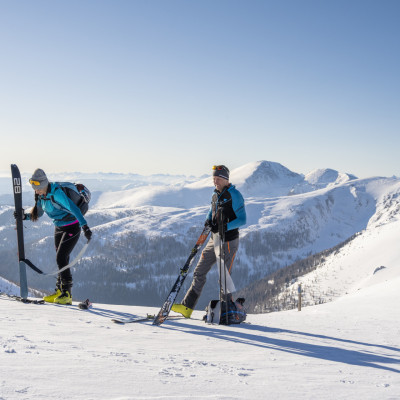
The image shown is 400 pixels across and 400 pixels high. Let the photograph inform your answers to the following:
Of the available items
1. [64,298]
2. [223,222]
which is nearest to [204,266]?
[223,222]

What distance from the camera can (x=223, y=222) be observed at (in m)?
8.11

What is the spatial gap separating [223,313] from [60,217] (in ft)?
15.4

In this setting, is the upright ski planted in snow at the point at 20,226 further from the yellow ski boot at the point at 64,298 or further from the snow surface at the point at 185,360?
the snow surface at the point at 185,360

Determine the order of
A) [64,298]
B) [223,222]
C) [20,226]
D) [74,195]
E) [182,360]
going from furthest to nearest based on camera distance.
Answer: [20,226]
[64,298]
[74,195]
[223,222]
[182,360]

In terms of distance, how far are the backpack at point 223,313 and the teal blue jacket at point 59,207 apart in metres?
3.55

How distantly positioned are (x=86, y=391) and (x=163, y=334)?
3469 millimetres

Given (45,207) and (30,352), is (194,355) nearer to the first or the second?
(30,352)

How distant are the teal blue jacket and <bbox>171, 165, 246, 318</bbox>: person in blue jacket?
297cm

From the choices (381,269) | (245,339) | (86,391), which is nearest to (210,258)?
(245,339)

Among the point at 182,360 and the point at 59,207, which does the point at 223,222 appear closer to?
the point at 182,360

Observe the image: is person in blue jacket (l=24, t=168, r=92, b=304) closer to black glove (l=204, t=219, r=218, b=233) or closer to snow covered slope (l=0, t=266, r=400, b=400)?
snow covered slope (l=0, t=266, r=400, b=400)

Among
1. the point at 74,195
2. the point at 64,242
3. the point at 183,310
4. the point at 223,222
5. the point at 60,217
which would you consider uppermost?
the point at 74,195

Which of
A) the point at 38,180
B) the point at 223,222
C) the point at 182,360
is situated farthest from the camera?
the point at 38,180

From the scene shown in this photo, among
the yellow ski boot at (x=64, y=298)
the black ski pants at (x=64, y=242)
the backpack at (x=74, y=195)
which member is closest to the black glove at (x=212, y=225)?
the backpack at (x=74, y=195)
